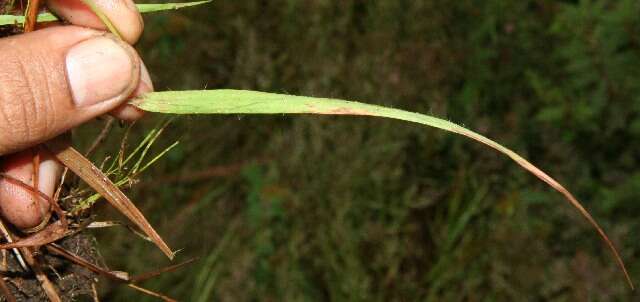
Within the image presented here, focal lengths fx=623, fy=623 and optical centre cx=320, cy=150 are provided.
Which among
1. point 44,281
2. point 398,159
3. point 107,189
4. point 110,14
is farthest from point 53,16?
point 398,159

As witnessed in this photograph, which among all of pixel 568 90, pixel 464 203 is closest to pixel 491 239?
pixel 464 203

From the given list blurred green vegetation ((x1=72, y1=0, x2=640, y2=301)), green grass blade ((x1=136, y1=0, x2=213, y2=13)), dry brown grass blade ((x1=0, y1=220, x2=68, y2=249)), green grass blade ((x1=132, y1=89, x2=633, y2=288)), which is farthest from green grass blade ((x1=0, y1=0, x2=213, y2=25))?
→ blurred green vegetation ((x1=72, y1=0, x2=640, y2=301))

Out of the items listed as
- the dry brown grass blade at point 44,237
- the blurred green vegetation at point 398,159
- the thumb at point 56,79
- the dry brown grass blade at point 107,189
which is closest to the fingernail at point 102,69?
the thumb at point 56,79

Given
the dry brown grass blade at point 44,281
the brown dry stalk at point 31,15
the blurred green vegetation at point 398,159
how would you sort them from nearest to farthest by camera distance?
the brown dry stalk at point 31,15 < the dry brown grass blade at point 44,281 < the blurred green vegetation at point 398,159

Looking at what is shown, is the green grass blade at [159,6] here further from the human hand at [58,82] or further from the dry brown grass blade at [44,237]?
the dry brown grass blade at [44,237]

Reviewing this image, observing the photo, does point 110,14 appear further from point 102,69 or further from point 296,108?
point 296,108

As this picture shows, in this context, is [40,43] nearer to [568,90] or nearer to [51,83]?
[51,83]
